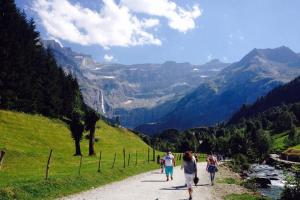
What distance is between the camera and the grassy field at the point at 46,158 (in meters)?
31.0

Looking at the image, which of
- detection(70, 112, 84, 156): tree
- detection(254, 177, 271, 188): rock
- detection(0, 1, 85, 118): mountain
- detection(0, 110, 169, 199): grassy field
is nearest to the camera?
detection(0, 110, 169, 199): grassy field

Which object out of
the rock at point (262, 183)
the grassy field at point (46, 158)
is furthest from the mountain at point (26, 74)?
the rock at point (262, 183)

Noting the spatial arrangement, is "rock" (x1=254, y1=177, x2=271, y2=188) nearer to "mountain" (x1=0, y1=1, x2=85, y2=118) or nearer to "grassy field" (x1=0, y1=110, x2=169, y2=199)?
"grassy field" (x1=0, y1=110, x2=169, y2=199)

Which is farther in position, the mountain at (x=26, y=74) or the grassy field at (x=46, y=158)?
the mountain at (x=26, y=74)

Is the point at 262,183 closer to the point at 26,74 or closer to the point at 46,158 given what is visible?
the point at 46,158

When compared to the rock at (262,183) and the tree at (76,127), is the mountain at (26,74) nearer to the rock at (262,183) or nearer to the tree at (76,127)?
the tree at (76,127)

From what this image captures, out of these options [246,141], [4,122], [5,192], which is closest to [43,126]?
[4,122]

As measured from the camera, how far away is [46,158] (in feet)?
193

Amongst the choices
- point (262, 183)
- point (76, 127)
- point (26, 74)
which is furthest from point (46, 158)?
point (26, 74)

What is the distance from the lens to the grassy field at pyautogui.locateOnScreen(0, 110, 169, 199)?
102ft

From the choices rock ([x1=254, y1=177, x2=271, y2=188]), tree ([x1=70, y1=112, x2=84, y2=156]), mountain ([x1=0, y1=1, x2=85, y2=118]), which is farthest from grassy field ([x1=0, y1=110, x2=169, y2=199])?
rock ([x1=254, y1=177, x2=271, y2=188])

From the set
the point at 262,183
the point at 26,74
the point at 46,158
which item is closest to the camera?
the point at 46,158

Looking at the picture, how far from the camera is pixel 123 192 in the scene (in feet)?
107

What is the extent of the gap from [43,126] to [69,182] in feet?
204
